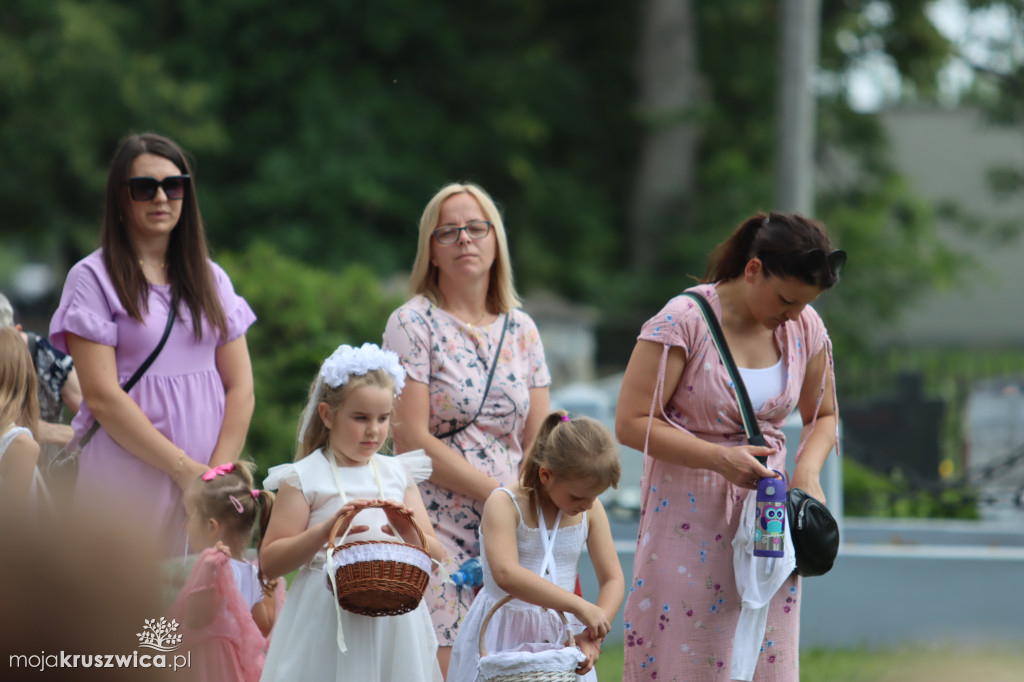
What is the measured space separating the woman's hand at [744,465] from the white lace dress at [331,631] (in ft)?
3.23

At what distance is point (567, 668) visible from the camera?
2955 mm

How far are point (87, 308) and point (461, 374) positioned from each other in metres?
1.27

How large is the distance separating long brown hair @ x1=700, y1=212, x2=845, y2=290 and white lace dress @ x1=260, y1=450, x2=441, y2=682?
1.33 m

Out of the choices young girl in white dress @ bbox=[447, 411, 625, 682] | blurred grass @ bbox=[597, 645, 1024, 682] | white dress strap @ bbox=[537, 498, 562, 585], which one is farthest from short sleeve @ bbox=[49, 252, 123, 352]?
blurred grass @ bbox=[597, 645, 1024, 682]

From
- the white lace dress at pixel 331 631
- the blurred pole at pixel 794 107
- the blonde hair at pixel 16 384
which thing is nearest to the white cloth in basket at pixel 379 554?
the white lace dress at pixel 331 631

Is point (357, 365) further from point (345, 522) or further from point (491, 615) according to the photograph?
point (491, 615)

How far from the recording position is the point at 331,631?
3105 millimetres

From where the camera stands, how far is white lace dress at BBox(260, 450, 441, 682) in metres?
3.09

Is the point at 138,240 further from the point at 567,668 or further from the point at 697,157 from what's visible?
the point at 697,157

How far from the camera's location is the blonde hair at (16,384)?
361 cm

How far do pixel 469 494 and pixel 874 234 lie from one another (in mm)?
13282

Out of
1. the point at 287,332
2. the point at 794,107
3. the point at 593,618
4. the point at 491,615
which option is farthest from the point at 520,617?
the point at 794,107

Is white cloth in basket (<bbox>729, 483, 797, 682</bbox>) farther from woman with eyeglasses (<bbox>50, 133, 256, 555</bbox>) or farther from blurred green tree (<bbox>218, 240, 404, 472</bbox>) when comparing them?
blurred green tree (<bbox>218, 240, 404, 472</bbox>)

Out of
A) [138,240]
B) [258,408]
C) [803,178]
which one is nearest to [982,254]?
[803,178]
